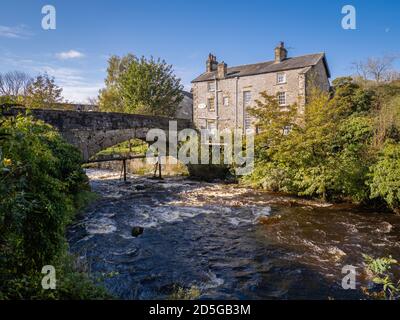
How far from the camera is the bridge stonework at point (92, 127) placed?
12953 millimetres

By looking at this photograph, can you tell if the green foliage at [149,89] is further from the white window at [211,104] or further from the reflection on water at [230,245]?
the reflection on water at [230,245]

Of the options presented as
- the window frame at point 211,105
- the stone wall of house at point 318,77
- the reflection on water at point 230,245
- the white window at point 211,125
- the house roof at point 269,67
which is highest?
the house roof at point 269,67

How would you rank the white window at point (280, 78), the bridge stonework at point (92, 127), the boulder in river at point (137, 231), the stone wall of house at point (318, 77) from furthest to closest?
the white window at point (280, 78), the stone wall of house at point (318, 77), the bridge stonework at point (92, 127), the boulder in river at point (137, 231)

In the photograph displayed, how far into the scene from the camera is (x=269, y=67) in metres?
26.7

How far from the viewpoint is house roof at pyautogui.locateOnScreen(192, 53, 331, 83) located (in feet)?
80.7

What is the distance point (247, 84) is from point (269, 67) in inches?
97.7

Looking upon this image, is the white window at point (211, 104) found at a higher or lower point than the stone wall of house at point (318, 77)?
lower

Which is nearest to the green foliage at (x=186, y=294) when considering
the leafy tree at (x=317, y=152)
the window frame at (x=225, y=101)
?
the leafy tree at (x=317, y=152)

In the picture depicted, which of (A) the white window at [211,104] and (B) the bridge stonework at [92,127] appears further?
(A) the white window at [211,104]

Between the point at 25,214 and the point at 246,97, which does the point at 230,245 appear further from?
the point at 246,97

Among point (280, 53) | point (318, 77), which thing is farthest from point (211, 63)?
point (318, 77)

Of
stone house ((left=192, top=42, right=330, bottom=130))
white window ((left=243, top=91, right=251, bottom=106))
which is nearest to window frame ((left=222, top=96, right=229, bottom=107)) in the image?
stone house ((left=192, top=42, right=330, bottom=130))

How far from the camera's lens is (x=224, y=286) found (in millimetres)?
5723
